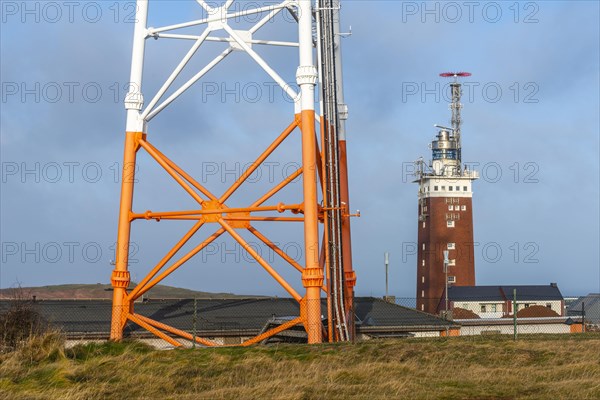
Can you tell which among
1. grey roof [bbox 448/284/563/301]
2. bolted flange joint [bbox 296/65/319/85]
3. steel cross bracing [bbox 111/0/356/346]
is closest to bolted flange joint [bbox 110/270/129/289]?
steel cross bracing [bbox 111/0/356/346]

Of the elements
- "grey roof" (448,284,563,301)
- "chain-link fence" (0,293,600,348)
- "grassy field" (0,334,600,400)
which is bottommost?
"grassy field" (0,334,600,400)

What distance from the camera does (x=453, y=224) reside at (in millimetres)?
87062

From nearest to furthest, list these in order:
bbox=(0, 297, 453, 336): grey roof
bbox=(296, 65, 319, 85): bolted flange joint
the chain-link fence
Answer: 1. bbox=(296, 65, 319, 85): bolted flange joint
2. the chain-link fence
3. bbox=(0, 297, 453, 336): grey roof

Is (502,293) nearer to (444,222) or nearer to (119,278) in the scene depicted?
(444,222)

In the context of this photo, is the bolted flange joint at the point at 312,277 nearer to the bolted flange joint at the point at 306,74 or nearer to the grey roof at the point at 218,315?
the grey roof at the point at 218,315

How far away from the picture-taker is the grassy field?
15195 millimetres

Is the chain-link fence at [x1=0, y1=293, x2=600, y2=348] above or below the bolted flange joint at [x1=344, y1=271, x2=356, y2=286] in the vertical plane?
below

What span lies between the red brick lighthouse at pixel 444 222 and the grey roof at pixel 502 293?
261 cm

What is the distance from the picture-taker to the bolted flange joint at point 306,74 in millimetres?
25797

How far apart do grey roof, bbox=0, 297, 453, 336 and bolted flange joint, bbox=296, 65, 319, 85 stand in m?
7.90

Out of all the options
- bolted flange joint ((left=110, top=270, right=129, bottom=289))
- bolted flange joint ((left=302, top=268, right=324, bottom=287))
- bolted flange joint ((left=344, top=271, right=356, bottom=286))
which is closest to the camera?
bolted flange joint ((left=302, top=268, right=324, bottom=287))

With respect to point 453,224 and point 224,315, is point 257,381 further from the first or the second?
point 453,224

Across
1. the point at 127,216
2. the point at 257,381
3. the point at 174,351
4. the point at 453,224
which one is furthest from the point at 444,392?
the point at 453,224

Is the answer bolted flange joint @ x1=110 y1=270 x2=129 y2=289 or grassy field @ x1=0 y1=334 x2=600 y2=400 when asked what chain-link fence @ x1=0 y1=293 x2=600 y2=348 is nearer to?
bolted flange joint @ x1=110 y1=270 x2=129 y2=289
